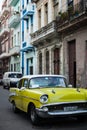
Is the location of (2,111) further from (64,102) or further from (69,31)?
(69,31)

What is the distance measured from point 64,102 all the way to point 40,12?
2765 cm

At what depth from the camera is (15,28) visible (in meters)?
52.1

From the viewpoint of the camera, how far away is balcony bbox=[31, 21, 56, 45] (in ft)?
97.8

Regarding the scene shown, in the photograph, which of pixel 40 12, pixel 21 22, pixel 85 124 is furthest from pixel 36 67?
pixel 85 124

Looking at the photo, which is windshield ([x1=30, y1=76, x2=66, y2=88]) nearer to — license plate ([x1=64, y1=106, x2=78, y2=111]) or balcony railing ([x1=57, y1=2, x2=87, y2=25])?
license plate ([x1=64, y1=106, x2=78, y2=111])

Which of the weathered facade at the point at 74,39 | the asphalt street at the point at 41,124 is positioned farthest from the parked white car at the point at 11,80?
the asphalt street at the point at 41,124

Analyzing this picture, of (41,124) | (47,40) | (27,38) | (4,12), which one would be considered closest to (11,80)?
(47,40)

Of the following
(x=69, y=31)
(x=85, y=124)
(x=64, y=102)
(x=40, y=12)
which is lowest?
(x=85, y=124)

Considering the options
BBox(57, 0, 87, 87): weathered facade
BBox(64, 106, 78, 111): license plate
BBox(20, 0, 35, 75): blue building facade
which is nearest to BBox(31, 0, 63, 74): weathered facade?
BBox(57, 0, 87, 87): weathered facade

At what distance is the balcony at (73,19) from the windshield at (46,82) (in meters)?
10.4

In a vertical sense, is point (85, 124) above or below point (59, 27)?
below

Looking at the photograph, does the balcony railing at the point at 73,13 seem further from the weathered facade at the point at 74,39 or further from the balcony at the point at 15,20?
the balcony at the point at 15,20

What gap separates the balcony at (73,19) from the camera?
22.9 metres

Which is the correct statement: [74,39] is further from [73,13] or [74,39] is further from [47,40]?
[47,40]
